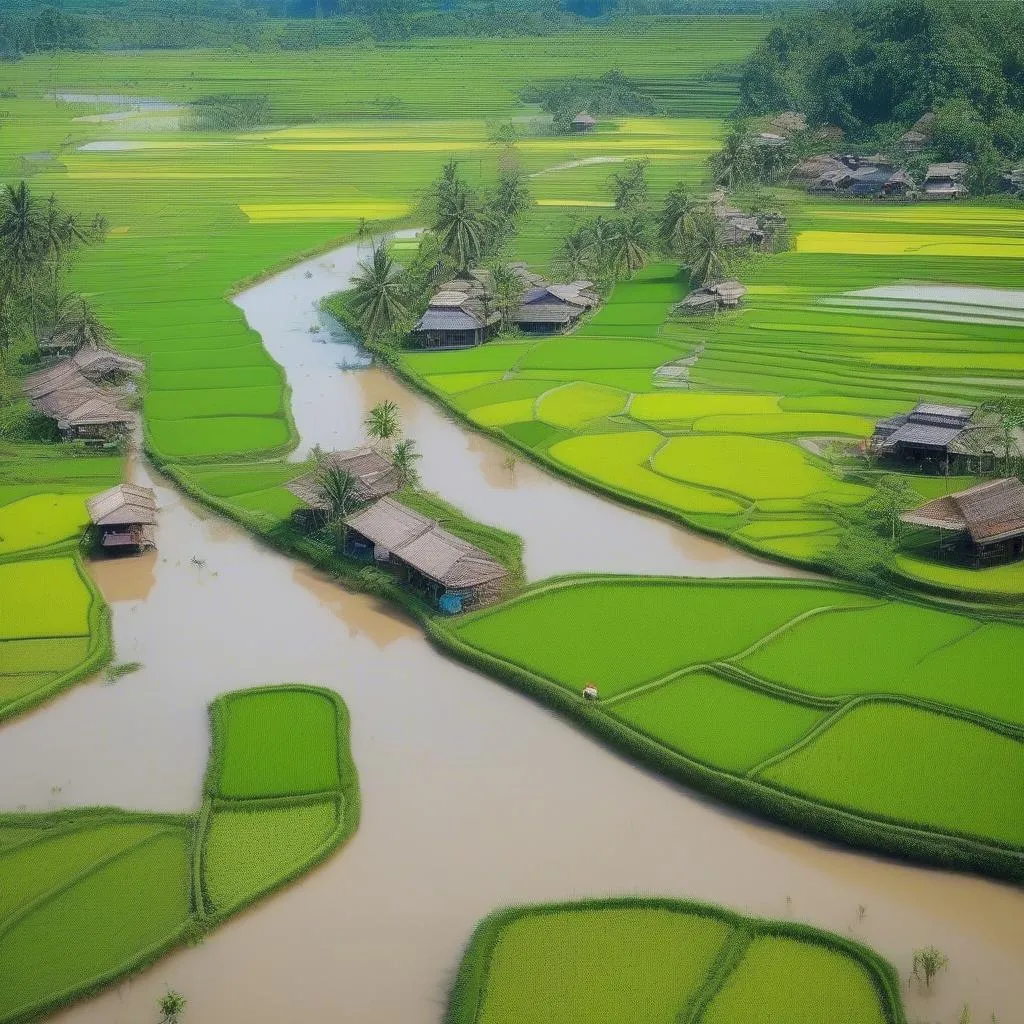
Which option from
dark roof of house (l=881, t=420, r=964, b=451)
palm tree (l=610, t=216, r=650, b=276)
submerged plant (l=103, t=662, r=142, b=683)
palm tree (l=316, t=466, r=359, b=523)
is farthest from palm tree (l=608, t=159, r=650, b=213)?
submerged plant (l=103, t=662, r=142, b=683)

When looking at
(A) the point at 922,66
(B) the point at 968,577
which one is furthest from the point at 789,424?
(A) the point at 922,66

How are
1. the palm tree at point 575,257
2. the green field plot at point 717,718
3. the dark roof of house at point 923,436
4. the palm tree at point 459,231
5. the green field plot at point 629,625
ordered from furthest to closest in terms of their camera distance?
the palm tree at point 575,257
the palm tree at point 459,231
the dark roof of house at point 923,436
the green field plot at point 629,625
the green field plot at point 717,718

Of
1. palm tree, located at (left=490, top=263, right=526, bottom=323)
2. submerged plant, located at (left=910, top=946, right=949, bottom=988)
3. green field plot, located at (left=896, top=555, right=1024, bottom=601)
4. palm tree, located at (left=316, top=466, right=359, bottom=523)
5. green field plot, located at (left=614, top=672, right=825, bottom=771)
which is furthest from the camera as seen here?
palm tree, located at (left=490, top=263, right=526, bottom=323)

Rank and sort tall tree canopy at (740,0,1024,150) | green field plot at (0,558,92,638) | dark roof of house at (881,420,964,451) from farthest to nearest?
tall tree canopy at (740,0,1024,150)
dark roof of house at (881,420,964,451)
green field plot at (0,558,92,638)

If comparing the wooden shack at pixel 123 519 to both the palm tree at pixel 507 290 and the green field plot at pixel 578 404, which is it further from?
the palm tree at pixel 507 290

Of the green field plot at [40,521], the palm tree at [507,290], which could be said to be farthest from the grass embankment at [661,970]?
the palm tree at [507,290]

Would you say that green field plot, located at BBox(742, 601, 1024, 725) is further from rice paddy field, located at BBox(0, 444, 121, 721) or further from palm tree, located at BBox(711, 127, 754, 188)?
palm tree, located at BBox(711, 127, 754, 188)
